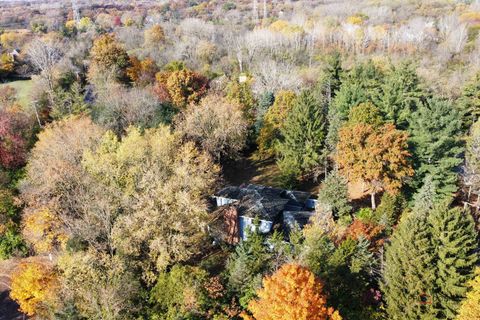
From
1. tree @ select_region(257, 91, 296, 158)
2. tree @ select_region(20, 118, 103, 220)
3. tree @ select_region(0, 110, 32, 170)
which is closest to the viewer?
tree @ select_region(20, 118, 103, 220)

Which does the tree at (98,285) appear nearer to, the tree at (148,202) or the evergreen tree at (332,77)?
the tree at (148,202)

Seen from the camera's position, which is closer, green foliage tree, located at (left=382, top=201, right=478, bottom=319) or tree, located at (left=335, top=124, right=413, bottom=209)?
green foliage tree, located at (left=382, top=201, right=478, bottom=319)

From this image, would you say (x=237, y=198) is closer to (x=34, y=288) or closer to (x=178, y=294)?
(x=178, y=294)

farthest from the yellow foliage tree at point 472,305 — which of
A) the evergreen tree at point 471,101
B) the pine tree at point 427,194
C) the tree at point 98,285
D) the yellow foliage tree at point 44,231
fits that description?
the evergreen tree at point 471,101

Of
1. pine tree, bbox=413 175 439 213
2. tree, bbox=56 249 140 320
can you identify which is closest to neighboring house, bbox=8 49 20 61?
tree, bbox=56 249 140 320

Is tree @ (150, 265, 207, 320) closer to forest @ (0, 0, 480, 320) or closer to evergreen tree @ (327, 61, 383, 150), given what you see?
forest @ (0, 0, 480, 320)

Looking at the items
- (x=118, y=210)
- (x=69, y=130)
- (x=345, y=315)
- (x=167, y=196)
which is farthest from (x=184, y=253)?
(x=69, y=130)

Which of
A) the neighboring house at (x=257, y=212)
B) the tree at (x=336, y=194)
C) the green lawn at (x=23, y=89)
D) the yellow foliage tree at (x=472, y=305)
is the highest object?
the green lawn at (x=23, y=89)
